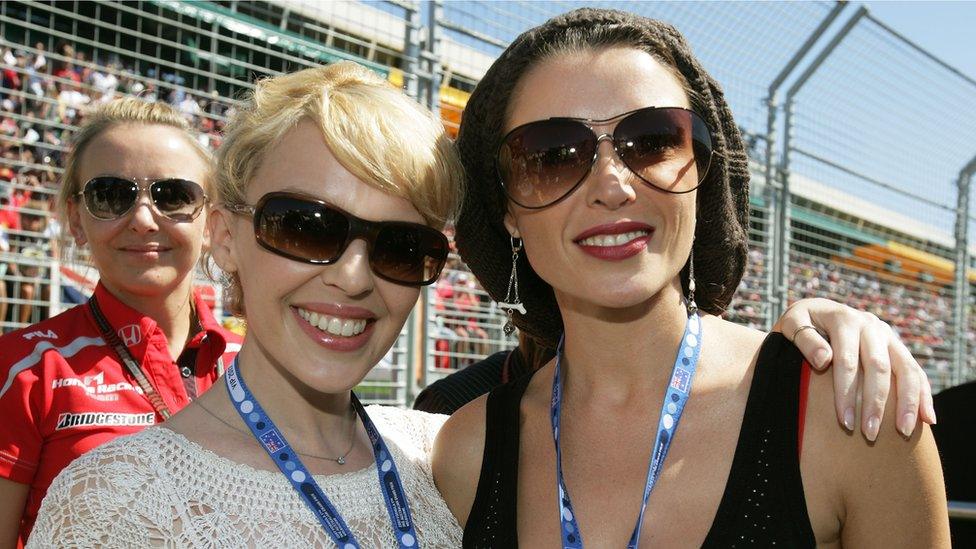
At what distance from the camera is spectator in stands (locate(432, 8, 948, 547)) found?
1.75 m

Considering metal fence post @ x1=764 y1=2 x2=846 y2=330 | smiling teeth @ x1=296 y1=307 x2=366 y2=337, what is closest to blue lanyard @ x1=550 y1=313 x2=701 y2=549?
smiling teeth @ x1=296 y1=307 x2=366 y2=337

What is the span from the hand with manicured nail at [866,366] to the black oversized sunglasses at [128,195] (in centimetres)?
215

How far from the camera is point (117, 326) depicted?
115 inches

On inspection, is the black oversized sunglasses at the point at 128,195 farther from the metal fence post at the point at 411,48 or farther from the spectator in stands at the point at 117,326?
the metal fence post at the point at 411,48

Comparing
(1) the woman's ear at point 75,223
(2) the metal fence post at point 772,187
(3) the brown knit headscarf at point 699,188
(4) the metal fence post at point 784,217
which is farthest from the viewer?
(4) the metal fence post at point 784,217

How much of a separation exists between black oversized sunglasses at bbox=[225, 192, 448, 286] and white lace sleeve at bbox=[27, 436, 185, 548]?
0.53 metres

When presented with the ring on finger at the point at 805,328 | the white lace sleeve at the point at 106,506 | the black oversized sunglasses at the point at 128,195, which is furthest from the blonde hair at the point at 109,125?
the ring on finger at the point at 805,328

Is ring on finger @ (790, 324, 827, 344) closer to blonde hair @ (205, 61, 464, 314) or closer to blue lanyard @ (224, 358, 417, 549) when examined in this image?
blonde hair @ (205, 61, 464, 314)

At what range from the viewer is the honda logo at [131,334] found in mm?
2895

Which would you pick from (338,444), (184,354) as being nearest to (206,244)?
(184,354)

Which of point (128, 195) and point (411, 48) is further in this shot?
point (411, 48)

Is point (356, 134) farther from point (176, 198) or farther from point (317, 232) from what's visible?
point (176, 198)

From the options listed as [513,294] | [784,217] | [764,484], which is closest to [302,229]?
[513,294]

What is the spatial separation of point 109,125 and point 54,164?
→ 1804 mm
